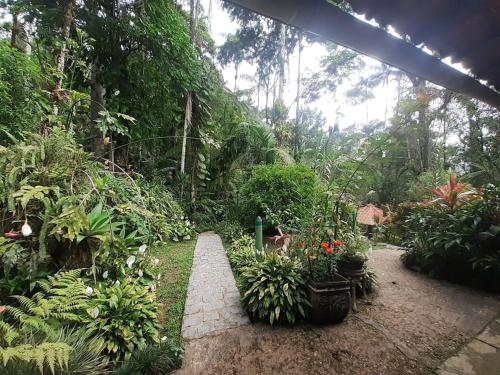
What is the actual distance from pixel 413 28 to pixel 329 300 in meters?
2.45

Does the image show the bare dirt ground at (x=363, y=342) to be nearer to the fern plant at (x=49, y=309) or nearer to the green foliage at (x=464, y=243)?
the green foliage at (x=464, y=243)

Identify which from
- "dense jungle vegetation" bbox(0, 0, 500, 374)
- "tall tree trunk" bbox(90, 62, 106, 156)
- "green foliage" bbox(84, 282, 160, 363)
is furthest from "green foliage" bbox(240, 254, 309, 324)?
"tall tree trunk" bbox(90, 62, 106, 156)

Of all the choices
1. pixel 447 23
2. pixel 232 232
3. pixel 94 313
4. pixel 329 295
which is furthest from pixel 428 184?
pixel 94 313

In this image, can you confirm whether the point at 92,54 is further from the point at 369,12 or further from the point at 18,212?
the point at 369,12

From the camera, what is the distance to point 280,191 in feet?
20.0

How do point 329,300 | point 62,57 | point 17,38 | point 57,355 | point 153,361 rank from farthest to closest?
point 17,38 < point 62,57 < point 329,300 < point 153,361 < point 57,355

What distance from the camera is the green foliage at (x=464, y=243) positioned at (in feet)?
11.2

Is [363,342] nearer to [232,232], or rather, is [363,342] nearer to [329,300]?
[329,300]

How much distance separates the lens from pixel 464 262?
12.0 ft

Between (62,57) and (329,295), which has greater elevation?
(62,57)

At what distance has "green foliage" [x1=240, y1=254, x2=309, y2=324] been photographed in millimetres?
2590

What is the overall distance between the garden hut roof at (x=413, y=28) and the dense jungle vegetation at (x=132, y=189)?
45.2 inches

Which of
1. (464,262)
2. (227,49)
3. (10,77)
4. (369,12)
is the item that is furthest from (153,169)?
(227,49)

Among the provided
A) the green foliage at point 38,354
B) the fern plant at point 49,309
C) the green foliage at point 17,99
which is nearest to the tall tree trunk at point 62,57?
the green foliage at point 17,99
